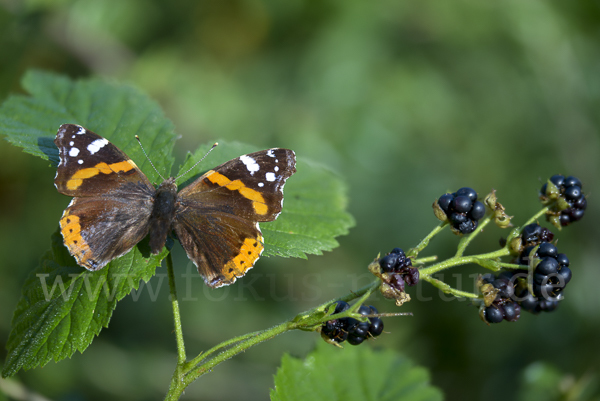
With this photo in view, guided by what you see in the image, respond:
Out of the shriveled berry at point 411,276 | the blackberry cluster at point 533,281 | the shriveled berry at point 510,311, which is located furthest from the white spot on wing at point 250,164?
the shriveled berry at point 510,311

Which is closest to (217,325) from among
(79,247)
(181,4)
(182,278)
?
(182,278)

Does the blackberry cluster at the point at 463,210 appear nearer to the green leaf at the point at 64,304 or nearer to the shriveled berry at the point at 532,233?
the shriveled berry at the point at 532,233

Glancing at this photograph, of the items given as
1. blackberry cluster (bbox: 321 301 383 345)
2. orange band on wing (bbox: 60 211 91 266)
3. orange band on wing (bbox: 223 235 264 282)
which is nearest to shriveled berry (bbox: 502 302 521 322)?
blackberry cluster (bbox: 321 301 383 345)

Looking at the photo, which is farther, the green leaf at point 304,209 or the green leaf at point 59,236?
the green leaf at point 304,209

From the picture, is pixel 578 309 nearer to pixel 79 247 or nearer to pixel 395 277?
pixel 395 277

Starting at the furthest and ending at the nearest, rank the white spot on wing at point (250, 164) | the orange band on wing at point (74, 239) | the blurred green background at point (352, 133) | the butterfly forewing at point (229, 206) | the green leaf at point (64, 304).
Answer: the blurred green background at point (352, 133) < the white spot on wing at point (250, 164) < the butterfly forewing at point (229, 206) < the orange band on wing at point (74, 239) < the green leaf at point (64, 304)

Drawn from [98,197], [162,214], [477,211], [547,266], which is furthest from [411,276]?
[98,197]
